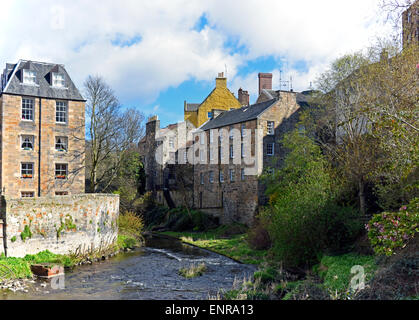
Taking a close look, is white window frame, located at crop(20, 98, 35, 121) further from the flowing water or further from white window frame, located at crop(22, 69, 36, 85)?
the flowing water

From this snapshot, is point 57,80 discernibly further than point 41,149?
Yes

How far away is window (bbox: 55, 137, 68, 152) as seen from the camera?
99.4 feet

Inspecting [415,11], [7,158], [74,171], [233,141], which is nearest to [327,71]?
[233,141]

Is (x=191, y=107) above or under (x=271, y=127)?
above

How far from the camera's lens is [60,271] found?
19.7m

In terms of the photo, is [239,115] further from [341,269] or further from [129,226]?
[341,269]

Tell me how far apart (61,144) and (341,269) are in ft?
74.9

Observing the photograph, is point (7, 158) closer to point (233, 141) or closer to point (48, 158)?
point (48, 158)

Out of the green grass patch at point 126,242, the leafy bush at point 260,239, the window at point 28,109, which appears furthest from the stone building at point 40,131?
the leafy bush at point 260,239

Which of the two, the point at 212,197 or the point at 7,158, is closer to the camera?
the point at 7,158

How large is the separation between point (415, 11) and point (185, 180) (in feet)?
109

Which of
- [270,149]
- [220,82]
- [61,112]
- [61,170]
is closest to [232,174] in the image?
[270,149]

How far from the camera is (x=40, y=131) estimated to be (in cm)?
2942
